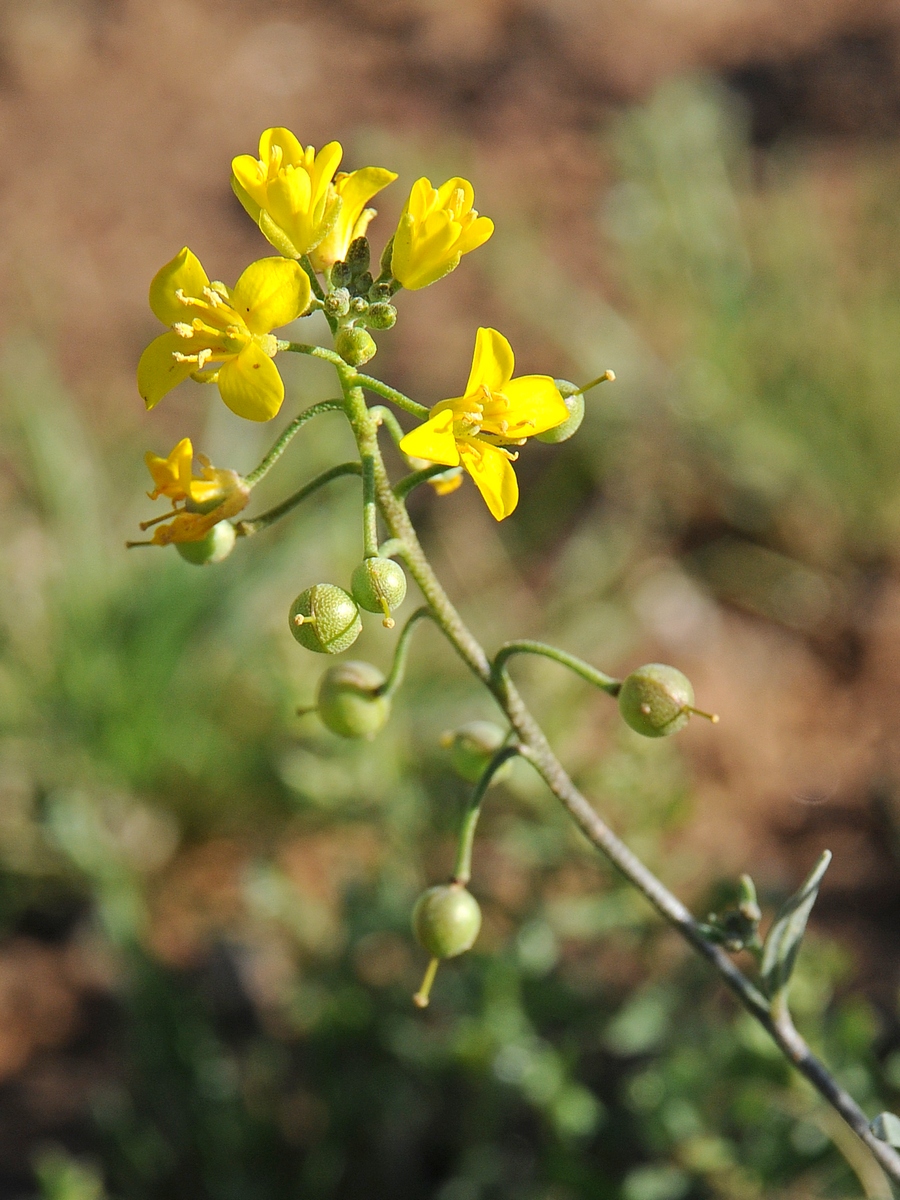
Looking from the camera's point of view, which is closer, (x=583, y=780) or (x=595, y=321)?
(x=583, y=780)

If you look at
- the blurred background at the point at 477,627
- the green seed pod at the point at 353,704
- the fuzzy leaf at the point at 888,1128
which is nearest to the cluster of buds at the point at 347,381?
the green seed pod at the point at 353,704

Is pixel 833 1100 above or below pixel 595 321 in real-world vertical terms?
above

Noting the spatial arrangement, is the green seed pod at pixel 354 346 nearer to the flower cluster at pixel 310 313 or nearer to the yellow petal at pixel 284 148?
the flower cluster at pixel 310 313

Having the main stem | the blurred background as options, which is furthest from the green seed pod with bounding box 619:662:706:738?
the blurred background

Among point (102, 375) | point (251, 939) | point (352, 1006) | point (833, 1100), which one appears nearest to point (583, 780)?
point (352, 1006)

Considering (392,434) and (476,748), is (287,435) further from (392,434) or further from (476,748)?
(476,748)

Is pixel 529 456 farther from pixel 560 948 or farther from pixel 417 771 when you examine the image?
pixel 560 948

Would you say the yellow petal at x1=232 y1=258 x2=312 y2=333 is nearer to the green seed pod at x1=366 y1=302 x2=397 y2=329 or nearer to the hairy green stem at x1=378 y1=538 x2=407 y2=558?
the green seed pod at x1=366 y1=302 x2=397 y2=329
